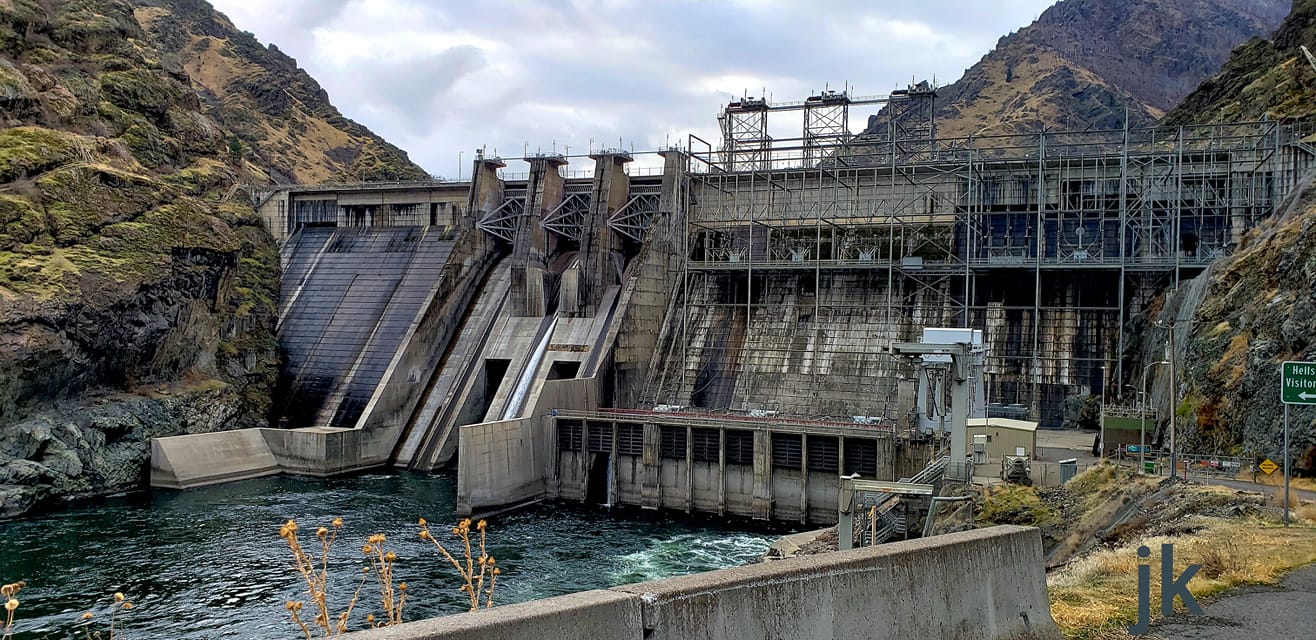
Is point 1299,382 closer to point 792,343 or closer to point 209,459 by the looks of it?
point 792,343

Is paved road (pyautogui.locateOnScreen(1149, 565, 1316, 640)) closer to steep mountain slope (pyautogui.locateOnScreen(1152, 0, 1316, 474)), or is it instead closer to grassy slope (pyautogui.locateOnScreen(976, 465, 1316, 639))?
grassy slope (pyautogui.locateOnScreen(976, 465, 1316, 639))

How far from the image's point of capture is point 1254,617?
927 cm

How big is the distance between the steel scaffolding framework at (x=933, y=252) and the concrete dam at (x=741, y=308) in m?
0.13

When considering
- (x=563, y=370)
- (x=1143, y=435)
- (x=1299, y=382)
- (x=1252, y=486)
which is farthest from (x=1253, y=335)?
(x=563, y=370)

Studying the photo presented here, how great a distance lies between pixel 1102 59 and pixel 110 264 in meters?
129

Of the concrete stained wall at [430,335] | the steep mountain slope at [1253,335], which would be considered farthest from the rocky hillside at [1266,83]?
the concrete stained wall at [430,335]

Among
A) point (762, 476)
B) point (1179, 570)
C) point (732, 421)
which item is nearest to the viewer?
point (1179, 570)

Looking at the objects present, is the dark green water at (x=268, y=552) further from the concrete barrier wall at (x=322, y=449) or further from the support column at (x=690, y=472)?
the concrete barrier wall at (x=322, y=449)

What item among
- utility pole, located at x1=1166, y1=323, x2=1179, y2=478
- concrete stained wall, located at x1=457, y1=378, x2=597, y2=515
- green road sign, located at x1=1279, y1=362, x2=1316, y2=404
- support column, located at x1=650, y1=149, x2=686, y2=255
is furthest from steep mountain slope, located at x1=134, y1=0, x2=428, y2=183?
green road sign, located at x1=1279, y1=362, x2=1316, y2=404

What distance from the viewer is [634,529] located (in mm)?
34531

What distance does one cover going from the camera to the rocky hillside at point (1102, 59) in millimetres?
115875

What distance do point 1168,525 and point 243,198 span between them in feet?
174

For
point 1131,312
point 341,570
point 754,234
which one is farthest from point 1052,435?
point 341,570

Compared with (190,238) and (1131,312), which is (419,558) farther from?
(1131,312)
